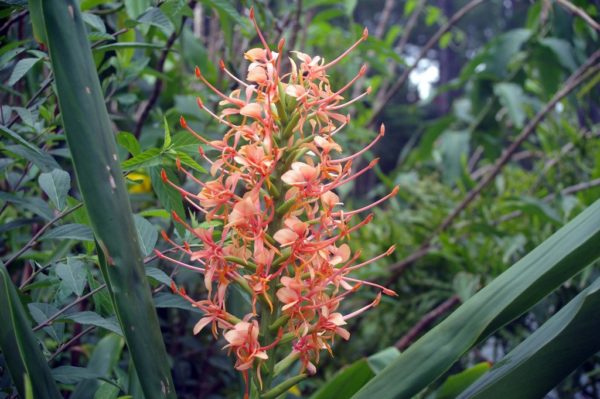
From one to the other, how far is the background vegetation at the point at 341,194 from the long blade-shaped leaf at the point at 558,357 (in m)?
0.23

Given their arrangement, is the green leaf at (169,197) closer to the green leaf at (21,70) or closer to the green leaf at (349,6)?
the green leaf at (21,70)

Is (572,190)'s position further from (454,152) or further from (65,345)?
(65,345)

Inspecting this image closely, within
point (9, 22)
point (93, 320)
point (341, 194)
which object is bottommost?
point (341, 194)

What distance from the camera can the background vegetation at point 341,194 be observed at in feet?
2.08

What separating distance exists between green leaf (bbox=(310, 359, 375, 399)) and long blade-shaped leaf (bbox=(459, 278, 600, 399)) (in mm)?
233

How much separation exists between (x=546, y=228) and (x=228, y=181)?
3.64ft

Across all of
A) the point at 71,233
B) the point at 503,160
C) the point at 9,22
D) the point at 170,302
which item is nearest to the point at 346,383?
the point at 170,302

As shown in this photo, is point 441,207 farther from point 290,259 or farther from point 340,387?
point 290,259

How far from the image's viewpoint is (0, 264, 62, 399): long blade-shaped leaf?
42 cm

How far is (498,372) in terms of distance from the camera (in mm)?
512

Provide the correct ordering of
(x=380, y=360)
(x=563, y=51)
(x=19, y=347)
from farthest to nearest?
(x=563, y=51)
(x=380, y=360)
(x=19, y=347)

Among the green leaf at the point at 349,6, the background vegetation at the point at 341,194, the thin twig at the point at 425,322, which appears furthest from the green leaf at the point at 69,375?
the green leaf at the point at 349,6

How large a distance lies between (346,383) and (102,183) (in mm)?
398

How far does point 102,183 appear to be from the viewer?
43cm
